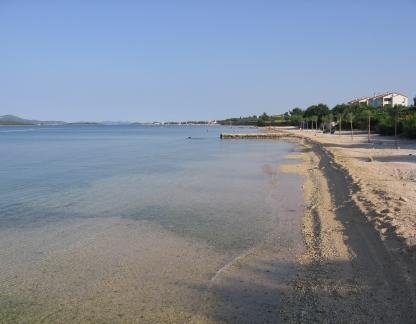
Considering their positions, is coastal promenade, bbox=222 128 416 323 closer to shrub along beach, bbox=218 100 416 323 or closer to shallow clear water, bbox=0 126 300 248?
shrub along beach, bbox=218 100 416 323

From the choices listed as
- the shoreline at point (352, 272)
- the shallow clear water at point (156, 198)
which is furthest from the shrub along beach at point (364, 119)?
the shoreline at point (352, 272)

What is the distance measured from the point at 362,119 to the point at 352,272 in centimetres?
8024

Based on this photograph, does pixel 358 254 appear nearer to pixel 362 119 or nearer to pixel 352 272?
pixel 352 272

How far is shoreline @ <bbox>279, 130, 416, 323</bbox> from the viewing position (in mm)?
6578

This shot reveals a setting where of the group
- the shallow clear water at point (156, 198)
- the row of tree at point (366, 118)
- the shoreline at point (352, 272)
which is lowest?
the shallow clear water at point (156, 198)

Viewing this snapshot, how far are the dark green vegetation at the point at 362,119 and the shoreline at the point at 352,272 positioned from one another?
35.1 metres

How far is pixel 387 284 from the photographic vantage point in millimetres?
7398

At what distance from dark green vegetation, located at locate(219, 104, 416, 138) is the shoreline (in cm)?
3506

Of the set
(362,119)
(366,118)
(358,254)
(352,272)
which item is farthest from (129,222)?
(362,119)

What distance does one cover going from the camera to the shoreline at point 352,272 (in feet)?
21.6

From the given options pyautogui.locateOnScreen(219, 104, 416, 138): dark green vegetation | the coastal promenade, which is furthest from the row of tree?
the coastal promenade

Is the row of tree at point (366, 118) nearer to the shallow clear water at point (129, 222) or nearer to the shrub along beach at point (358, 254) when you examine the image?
the shallow clear water at point (129, 222)

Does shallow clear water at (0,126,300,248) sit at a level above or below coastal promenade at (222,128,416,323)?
below

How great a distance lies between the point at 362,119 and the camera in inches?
3307
